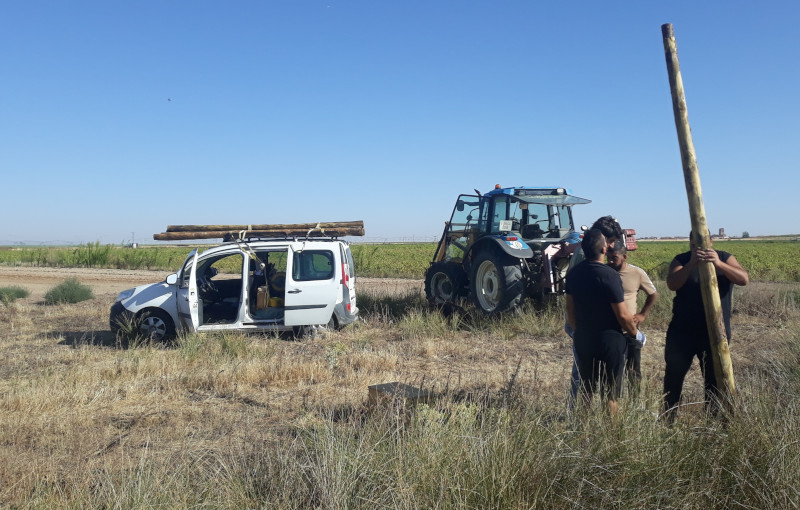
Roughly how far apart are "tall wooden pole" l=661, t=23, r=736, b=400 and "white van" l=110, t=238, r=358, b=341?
6.19m

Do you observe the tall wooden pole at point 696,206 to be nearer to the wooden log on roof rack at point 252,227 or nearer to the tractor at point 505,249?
the tractor at point 505,249

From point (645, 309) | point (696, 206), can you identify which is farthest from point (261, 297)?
point (696, 206)

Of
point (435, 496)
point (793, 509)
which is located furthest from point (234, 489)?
point (793, 509)

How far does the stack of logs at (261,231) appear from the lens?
1039cm

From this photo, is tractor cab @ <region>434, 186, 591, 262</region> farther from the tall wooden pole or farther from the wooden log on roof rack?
the tall wooden pole

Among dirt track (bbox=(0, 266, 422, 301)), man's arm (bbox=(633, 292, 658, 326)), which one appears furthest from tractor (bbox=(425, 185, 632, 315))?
dirt track (bbox=(0, 266, 422, 301))

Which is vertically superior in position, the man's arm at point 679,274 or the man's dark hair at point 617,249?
the man's dark hair at point 617,249

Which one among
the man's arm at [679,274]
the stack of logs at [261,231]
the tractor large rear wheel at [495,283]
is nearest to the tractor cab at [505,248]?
the tractor large rear wheel at [495,283]

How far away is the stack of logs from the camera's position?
1039 centimetres

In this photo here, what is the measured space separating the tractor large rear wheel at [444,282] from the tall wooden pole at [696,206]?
783cm

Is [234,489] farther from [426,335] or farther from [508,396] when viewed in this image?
[426,335]

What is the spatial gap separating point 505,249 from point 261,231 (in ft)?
12.9

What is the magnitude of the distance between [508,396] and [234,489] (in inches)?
77.1

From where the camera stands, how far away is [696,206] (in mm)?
4094
